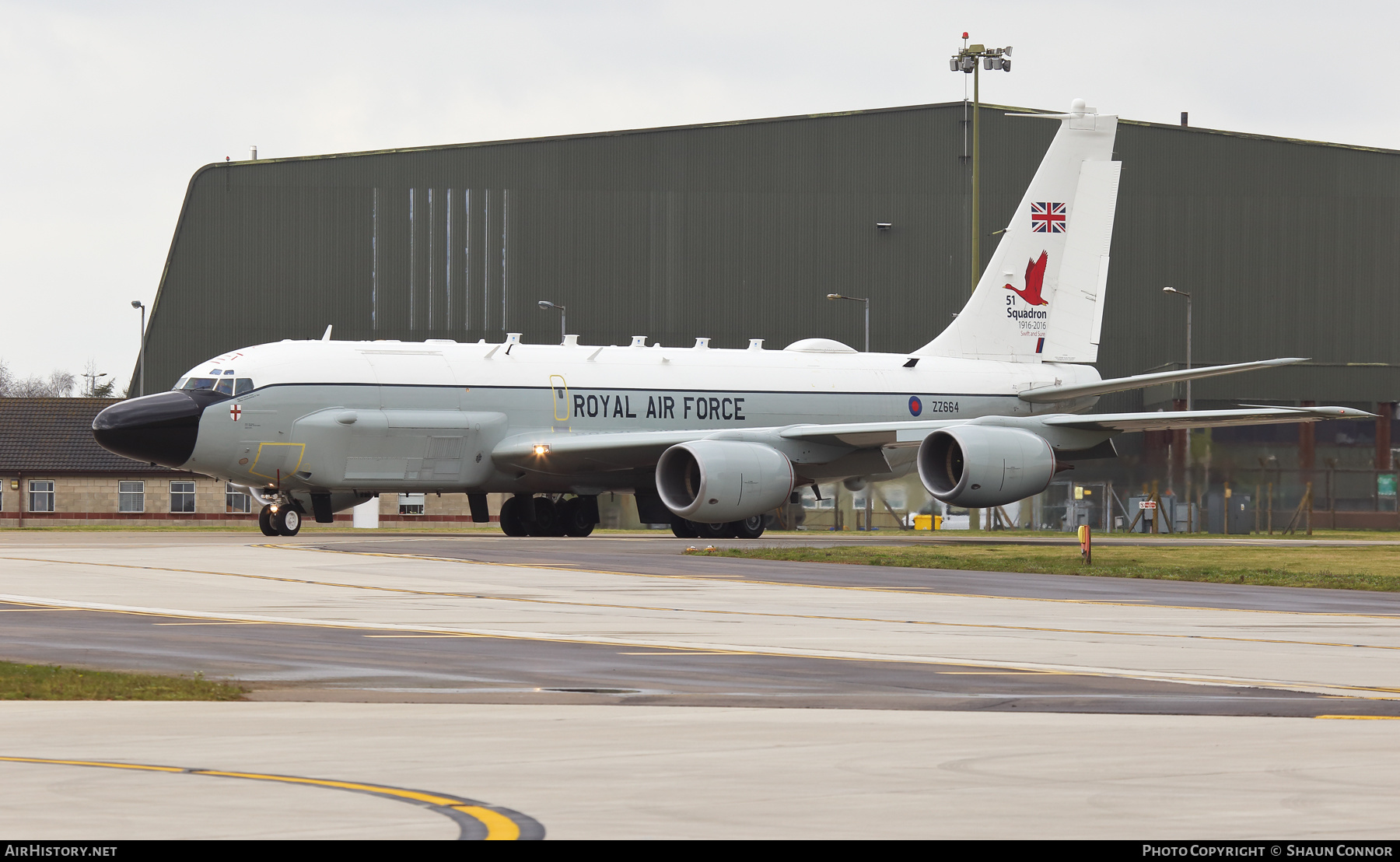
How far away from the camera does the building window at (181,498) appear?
2746 inches

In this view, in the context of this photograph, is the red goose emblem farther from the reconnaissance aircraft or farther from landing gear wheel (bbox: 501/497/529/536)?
landing gear wheel (bbox: 501/497/529/536)

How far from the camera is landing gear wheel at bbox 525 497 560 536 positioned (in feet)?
146

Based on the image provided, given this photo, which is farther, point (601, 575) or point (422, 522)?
point (422, 522)

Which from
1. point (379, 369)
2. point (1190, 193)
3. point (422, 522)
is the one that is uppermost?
point (1190, 193)

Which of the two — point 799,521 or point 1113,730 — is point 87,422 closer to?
point 799,521

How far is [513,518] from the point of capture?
4484 centimetres

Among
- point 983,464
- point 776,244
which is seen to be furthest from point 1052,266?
point 776,244

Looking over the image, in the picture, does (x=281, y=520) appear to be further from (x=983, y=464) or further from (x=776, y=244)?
(x=776, y=244)

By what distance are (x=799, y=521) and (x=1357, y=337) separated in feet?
90.8

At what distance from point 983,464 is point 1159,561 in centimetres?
694

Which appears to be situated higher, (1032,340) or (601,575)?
(1032,340)

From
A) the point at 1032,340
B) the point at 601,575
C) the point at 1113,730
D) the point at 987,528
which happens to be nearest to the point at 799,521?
the point at 987,528

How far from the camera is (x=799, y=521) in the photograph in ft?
192

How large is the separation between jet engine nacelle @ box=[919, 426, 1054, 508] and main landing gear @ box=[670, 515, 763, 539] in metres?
4.60
